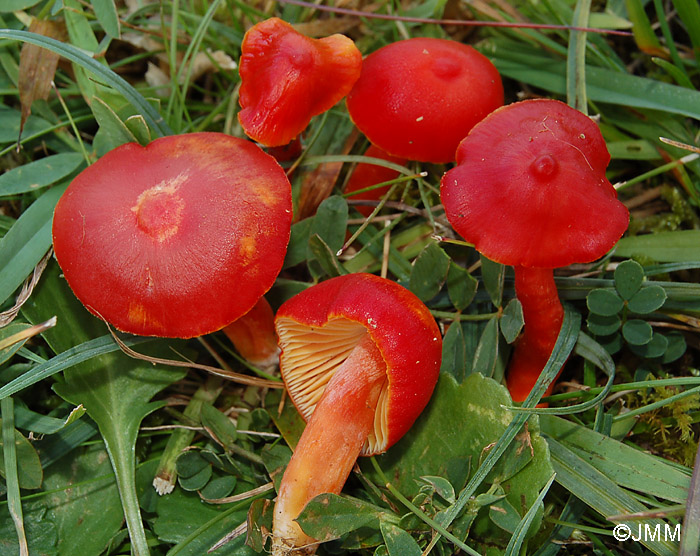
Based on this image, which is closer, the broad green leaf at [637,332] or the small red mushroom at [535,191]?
the small red mushroom at [535,191]

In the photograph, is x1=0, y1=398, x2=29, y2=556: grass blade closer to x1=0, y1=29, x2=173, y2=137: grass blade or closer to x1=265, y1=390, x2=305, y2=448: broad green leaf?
x1=265, y1=390, x2=305, y2=448: broad green leaf

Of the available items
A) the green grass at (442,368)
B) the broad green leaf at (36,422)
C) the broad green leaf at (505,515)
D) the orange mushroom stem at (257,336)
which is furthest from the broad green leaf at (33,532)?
the broad green leaf at (505,515)

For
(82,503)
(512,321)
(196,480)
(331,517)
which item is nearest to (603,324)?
(512,321)

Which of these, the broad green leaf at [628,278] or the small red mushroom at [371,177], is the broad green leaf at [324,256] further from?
the broad green leaf at [628,278]

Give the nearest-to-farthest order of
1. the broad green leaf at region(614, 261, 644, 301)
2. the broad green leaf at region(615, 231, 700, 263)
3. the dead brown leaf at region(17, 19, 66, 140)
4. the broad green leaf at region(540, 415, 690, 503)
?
the broad green leaf at region(540, 415, 690, 503)
the broad green leaf at region(614, 261, 644, 301)
the broad green leaf at region(615, 231, 700, 263)
the dead brown leaf at region(17, 19, 66, 140)

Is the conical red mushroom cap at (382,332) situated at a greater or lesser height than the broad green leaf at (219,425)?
greater

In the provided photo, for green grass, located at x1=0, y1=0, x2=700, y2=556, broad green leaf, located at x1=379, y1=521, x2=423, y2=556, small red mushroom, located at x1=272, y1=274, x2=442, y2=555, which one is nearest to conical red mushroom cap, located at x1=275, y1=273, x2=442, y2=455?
small red mushroom, located at x1=272, y1=274, x2=442, y2=555

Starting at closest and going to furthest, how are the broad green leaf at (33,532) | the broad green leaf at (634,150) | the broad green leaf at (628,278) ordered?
the broad green leaf at (33,532) → the broad green leaf at (628,278) → the broad green leaf at (634,150)
